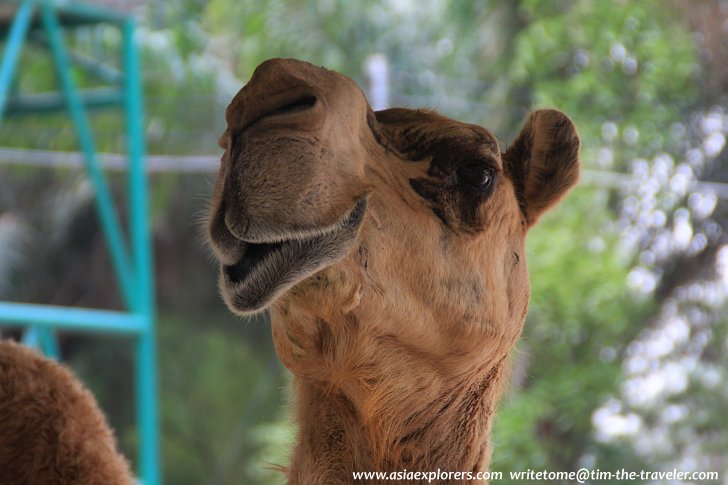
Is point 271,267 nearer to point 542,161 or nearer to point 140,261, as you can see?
point 542,161

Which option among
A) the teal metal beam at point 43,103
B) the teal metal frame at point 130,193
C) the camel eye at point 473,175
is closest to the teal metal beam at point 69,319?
the teal metal frame at point 130,193

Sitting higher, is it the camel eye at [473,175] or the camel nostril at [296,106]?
the camel nostril at [296,106]

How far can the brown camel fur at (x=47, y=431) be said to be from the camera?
2.17 m

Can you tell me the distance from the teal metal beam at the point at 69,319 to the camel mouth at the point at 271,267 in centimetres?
337

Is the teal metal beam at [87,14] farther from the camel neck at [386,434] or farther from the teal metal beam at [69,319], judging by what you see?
the camel neck at [386,434]

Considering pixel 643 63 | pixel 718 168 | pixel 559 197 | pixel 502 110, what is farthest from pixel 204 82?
pixel 559 197

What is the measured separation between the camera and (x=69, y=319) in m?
5.46

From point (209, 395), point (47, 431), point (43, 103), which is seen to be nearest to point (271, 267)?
point (47, 431)

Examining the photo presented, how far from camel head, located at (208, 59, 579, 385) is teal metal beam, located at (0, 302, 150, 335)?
316cm

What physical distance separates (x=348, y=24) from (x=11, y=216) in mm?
6392

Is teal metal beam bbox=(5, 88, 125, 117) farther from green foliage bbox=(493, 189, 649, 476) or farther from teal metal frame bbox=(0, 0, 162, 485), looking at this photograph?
green foliage bbox=(493, 189, 649, 476)

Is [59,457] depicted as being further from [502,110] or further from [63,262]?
[63,262]

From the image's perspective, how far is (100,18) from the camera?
6.62 m

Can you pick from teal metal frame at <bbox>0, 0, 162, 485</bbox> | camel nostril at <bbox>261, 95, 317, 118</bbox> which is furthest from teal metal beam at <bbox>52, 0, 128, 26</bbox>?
camel nostril at <bbox>261, 95, 317, 118</bbox>
